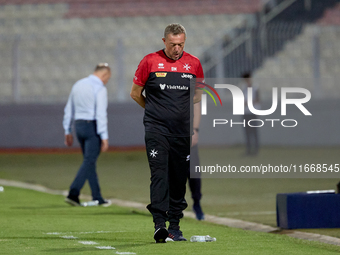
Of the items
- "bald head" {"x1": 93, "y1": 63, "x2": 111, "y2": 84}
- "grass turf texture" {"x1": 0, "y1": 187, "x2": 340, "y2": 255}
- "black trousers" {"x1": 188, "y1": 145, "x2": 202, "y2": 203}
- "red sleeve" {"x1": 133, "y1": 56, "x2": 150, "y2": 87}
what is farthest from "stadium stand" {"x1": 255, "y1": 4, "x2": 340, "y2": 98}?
"red sleeve" {"x1": 133, "y1": 56, "x2": 150, "y2": 87}

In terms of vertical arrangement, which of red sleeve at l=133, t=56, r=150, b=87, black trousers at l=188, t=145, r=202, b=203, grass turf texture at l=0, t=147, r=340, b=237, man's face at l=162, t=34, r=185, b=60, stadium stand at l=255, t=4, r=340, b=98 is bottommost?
grass turf texture at l=0, t=147, r=340, b=237

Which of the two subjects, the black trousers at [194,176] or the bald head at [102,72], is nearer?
the black trousers at [194,176]

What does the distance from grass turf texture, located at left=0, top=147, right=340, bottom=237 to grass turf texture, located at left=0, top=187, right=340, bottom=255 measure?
0.91 meters

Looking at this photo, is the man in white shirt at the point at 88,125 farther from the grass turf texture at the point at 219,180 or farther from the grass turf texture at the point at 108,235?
the grass turf texture at the point at 219,180

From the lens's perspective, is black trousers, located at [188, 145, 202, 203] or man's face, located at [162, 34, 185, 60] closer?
man's face, located at [162, 34, 185, 60]

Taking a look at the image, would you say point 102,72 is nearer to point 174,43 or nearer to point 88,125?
point 88,125

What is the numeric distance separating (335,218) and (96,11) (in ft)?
60.7

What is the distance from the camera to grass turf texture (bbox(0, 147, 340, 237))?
360 inches

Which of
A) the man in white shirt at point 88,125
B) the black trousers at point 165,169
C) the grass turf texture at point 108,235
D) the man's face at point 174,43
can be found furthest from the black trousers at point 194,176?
the man's face at point 174,43

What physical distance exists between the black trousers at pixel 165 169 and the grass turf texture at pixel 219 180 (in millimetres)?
1700

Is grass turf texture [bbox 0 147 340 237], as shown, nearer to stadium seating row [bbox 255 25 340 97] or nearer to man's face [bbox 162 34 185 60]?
man's face [bbox 162 34 185 60]

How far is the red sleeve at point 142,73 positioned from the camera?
574 centimetres

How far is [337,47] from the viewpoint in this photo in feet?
67.1

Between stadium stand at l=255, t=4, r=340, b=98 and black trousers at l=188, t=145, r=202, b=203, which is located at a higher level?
stadium stand at l=255, t=4, r=340, b=98
